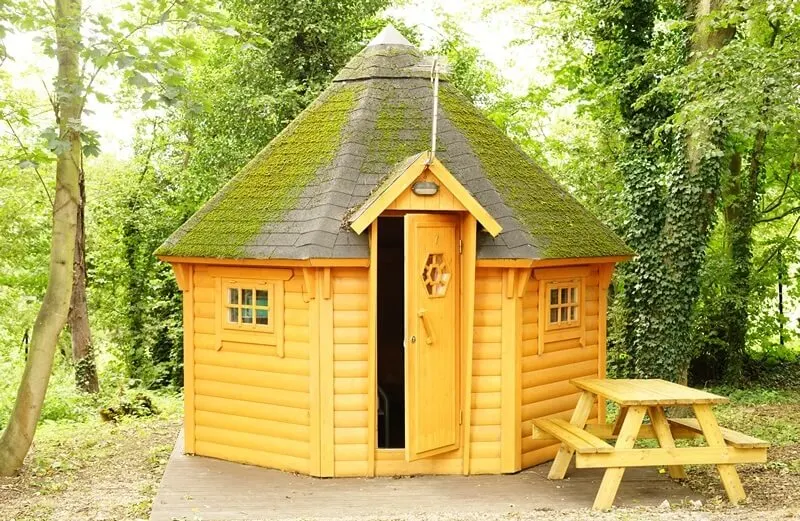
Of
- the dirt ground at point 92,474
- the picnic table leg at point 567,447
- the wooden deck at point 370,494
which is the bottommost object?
the dirt ground at point 92,474

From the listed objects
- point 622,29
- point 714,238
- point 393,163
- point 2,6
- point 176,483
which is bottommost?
point 176,483

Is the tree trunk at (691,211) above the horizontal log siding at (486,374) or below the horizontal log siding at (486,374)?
above

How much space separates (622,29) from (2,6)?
9684 mm

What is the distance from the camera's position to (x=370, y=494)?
8.34 metres

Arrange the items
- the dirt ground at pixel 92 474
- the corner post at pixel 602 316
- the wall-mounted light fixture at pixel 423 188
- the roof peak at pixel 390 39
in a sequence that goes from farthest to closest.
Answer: the roof peak at pixel 390 39 → the corner post at pixel 602 316 → the wall-mounted light fixture at pixel 423 188 → the dirt ground at pixel 92 474

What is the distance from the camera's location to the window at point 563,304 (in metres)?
9.71

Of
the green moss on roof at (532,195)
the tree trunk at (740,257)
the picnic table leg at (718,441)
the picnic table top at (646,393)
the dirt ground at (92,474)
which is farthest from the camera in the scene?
the tree trunk at (740,257)

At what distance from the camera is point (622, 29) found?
1451 cm

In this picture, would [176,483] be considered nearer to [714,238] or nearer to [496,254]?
[496,254]

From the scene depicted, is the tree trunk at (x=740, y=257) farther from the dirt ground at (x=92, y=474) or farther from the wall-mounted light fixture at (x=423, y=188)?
the dirt ground at (x=92, y=474)

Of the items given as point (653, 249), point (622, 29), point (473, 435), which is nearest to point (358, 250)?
point (473, 435)

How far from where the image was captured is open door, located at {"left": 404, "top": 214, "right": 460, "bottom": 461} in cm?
854

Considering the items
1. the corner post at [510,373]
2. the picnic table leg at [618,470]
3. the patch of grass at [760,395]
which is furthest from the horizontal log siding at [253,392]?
the patch of grass at [760,395]

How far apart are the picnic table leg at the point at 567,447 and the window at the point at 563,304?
1035mm
